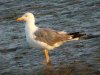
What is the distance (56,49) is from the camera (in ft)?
45.7

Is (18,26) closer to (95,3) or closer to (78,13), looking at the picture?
(78,13)

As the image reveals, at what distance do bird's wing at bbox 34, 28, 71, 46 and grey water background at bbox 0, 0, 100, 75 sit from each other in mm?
520

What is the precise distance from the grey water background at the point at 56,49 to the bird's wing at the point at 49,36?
520mm

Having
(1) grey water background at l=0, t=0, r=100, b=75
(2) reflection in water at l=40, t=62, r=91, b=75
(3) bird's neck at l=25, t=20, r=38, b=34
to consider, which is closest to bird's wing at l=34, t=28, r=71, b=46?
(3) bird's neck at l=25, t=20, r=38, b=34

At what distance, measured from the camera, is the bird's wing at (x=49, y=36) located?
1271 cm

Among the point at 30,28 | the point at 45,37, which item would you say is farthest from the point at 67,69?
the point at 30,28

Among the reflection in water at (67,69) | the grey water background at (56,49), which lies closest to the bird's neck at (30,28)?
the grey water background at (56,49)

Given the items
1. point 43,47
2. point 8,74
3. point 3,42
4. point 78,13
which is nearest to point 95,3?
point 78,13

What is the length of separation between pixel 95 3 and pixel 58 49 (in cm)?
550

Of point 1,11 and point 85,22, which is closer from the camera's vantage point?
point 85,22

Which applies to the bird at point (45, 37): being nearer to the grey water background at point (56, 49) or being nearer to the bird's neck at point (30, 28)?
the bird's neck at point (30, 28)

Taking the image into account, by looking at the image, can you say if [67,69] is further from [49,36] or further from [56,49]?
[56,49]

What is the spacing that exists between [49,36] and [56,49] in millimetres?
1196

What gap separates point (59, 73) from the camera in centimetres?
1148
